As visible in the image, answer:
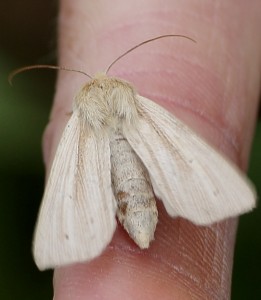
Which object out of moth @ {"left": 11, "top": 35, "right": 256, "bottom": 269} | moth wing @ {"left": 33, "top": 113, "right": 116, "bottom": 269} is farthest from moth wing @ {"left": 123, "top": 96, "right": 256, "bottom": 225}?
moth wing @ {"left": 33, "top": 113, "right": 116, "bottom": 269}

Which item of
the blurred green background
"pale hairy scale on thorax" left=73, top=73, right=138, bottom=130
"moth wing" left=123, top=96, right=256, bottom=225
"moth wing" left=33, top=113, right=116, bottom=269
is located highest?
"pale hairy scale on thorax" left=73, top=73, right=138, bottom=130

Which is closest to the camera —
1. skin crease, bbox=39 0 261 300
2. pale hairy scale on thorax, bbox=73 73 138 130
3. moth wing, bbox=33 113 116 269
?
moth wing, bbox=33 113 116 269

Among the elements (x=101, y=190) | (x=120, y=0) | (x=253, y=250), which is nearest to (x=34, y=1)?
(x=120, y=0)

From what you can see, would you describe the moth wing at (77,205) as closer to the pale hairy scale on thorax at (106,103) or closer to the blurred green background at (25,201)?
the pale hairy scale on thorax at (106,103)

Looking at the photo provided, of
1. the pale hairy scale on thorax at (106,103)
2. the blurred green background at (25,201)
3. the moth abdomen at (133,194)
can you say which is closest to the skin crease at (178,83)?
the moth abdomen at (133,194)

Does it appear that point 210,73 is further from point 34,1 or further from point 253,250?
point 34,1

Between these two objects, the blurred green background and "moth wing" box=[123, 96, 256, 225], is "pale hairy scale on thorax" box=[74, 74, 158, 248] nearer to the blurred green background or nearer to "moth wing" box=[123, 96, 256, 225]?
"moth wing" box=[123, 96, 256, 225]

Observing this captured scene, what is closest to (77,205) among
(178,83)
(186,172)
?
(186,172)
